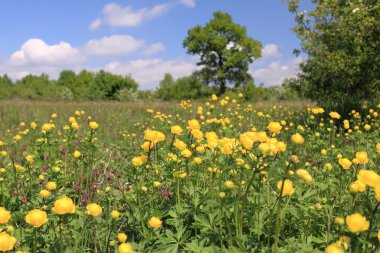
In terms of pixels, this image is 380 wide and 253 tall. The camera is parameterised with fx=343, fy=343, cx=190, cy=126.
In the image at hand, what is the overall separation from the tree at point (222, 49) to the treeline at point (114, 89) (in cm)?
121

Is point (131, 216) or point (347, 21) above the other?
point (347, 21)

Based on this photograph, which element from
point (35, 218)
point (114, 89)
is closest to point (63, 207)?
point (35, 218)

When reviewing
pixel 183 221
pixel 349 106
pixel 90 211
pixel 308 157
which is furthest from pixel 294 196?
pixel 349 106

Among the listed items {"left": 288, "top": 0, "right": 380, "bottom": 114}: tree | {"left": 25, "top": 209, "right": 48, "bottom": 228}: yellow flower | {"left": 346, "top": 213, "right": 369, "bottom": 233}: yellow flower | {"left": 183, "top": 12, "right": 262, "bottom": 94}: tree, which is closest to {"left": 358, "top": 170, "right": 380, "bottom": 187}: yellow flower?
{"left": 346, "top": 213, "right": 369, "bottom": 233}: yellow flower

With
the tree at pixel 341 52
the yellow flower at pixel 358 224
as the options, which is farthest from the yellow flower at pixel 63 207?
the tree at pixel 341 52

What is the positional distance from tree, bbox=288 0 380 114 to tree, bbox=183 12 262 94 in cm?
2715

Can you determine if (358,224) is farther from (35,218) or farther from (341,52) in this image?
(341,52)

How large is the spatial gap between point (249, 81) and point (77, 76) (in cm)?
3150

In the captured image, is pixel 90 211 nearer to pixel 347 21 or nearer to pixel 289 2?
pixel 347 21

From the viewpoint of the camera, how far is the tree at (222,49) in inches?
1420

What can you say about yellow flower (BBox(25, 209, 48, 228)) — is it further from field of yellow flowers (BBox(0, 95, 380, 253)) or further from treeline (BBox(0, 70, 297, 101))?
treeline (BBox(0, 70, 297, 101))

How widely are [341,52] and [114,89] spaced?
42.7 meters

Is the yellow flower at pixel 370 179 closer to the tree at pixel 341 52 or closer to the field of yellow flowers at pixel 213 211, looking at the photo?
the field of yellow flowers at pixel 213 211

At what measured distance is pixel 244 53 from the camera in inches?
1455
